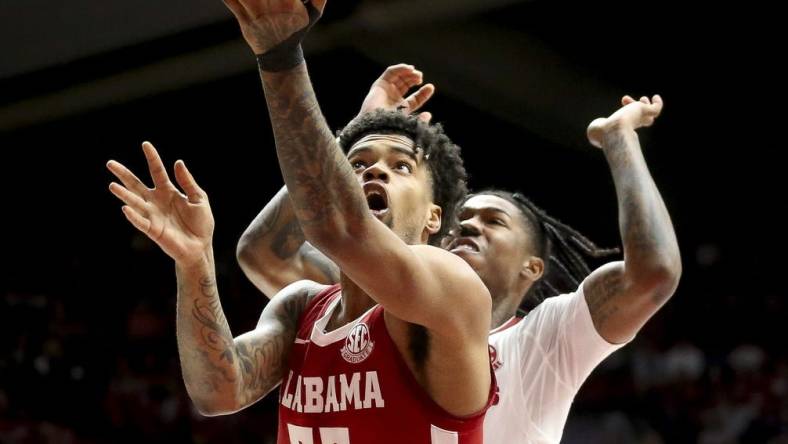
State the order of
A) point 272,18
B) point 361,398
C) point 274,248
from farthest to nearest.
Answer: point 274,248, point 361,398, point 272,18

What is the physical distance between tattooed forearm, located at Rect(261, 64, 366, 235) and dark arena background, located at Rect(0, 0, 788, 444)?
4570mm

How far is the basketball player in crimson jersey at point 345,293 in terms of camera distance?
206 centimetres

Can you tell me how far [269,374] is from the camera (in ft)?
8.64

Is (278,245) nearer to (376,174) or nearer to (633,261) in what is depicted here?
(376,174)

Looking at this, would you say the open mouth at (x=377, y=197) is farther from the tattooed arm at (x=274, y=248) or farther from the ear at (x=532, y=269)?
the ear at (x=532, y=269)

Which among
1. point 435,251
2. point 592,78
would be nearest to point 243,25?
point 435,251

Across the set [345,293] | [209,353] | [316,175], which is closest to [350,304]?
[345,293]

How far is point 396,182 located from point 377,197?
7 centimetres

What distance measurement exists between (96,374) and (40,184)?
1.62 m

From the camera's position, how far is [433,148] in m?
2.82

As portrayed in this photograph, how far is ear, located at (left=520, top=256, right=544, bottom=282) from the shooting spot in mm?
4008

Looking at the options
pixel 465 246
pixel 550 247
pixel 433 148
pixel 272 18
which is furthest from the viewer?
pixel 550 247

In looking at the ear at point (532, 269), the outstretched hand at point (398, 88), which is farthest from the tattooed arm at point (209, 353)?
the ear at point (532, 269)

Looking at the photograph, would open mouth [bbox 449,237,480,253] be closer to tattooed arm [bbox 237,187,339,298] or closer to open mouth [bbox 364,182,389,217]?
tattooed arm [bbox 237,187,339,298]
